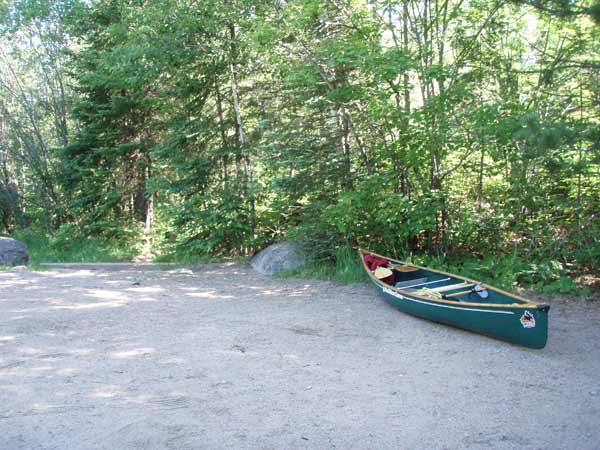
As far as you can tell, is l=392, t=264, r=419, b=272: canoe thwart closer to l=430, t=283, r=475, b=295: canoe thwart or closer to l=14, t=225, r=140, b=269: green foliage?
l=430, t=283, r=475, b=295: canoe thwart

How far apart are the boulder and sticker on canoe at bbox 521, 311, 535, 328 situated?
1165cm

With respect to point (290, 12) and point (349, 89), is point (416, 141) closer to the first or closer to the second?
point (349, 89)

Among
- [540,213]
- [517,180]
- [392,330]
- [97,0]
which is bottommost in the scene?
[392,330]

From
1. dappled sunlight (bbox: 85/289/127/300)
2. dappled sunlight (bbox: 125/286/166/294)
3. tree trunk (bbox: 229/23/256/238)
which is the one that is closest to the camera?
dappled sunlight (bbox: 85/289/127/300)

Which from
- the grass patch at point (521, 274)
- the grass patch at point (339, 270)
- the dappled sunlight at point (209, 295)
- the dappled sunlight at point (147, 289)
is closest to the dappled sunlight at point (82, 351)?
the dappled sunlight at point (209, 295)

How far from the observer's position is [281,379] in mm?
5262

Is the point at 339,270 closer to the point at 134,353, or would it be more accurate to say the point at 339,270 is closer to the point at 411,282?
the point at 411,282

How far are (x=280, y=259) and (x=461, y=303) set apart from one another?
5401mm

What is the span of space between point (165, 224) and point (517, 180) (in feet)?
32.0

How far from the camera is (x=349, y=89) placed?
30.8 feet

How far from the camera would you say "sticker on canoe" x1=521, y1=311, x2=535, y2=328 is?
5.85 metres

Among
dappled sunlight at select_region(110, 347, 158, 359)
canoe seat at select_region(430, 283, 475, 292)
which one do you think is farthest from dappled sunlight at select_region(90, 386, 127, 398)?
canoe seat at select_region(430, 283, 475, 292)

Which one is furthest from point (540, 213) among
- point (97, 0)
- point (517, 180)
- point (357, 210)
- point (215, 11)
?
point (97, 0)

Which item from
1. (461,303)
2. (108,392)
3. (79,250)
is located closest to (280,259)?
(461,303)
